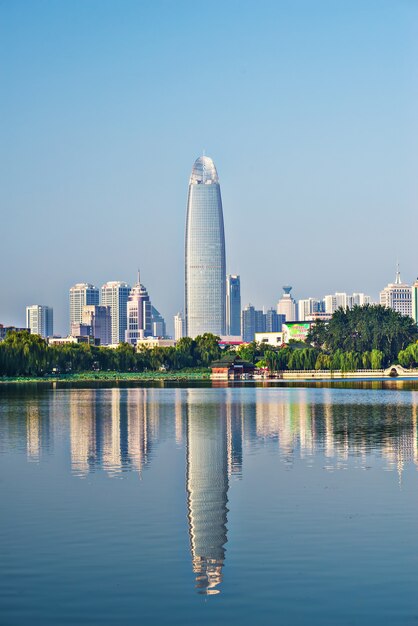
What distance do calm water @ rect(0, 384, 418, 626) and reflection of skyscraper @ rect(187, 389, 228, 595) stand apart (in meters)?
0.05

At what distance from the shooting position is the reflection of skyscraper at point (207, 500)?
1920 centimetres

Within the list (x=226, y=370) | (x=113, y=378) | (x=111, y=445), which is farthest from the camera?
(x=226, y=370)

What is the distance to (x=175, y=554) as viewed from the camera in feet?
66.8

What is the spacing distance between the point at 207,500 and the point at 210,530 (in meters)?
4.57

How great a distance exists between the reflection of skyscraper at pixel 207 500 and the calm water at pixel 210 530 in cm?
5

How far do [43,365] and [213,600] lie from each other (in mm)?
134473

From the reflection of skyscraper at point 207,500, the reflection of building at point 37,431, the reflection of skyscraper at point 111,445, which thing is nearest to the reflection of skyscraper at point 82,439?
the reflection of skyscraper at point 111,445

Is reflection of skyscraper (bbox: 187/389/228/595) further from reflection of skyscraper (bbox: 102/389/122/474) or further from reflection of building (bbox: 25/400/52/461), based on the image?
reflection of building (bbox: 25/400/52/461)

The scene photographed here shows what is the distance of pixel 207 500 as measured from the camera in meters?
27.5

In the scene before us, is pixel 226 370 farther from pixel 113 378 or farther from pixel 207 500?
pixel 207 500

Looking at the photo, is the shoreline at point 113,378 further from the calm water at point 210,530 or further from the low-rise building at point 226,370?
the calm water at point 210,530

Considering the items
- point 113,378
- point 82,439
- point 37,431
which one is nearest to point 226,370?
point 113,378

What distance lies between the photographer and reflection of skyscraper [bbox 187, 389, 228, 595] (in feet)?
63.0

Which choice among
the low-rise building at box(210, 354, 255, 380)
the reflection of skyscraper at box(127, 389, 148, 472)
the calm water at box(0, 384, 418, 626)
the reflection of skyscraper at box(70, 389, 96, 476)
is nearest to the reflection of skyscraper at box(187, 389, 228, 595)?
the calm water at box(0, 384, 418, 626)
